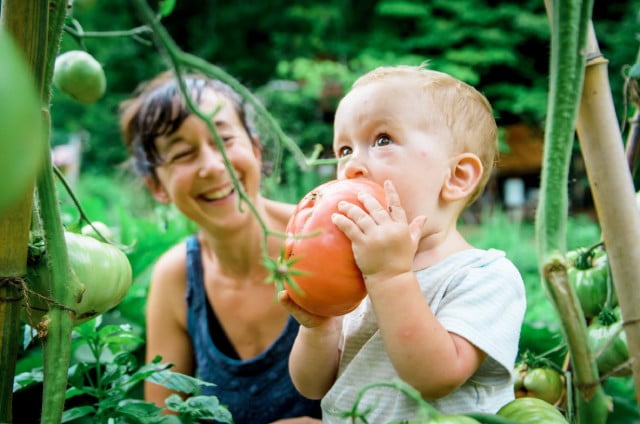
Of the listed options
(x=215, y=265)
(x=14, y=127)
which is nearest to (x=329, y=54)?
(x=215, y=265)

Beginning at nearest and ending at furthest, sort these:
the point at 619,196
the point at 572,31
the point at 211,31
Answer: the point at 572,31
the point at 619,196
the point at 211,31

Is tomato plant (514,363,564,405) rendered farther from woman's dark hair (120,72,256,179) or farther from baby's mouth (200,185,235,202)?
woman's dark hair (120,72,256,179)

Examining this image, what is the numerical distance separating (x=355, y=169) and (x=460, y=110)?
0.65ft

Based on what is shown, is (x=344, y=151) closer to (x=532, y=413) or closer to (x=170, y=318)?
(x=532, y=413)

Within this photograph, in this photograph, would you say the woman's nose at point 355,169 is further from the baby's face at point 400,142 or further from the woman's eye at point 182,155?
the woman's eye at point 182,155

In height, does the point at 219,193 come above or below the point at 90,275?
below

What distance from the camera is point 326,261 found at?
0.71m

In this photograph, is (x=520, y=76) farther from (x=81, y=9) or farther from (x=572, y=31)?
(x=572, y=31)

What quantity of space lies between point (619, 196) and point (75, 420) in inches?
27.5

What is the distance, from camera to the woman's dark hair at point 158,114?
168cm

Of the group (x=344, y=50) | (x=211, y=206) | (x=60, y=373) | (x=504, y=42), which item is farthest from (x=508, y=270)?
(x=344, y=50)

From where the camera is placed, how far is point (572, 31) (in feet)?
1.82

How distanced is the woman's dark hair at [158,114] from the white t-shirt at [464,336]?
93cm

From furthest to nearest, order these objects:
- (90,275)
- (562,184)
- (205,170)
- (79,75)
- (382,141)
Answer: (205,170) < (79,75) < (382,141) < (90,275) < (562,184)
